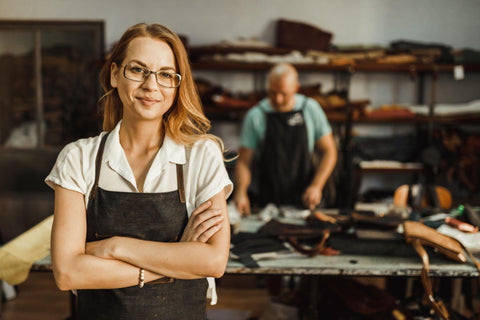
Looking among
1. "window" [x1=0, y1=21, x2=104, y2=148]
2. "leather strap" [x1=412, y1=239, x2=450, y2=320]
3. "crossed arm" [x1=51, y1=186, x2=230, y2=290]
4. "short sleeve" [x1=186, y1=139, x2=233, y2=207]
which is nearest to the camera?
"crossed arm" [x1=51, y1=186, x2=230, y2=290]

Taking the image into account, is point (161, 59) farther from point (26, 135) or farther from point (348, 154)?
point (26, 135)

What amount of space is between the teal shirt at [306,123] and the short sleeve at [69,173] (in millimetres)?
2174

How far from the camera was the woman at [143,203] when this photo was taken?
1.26 metres

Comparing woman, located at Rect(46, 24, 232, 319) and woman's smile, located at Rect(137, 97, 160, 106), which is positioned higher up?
woman's smile, located at Rect(137, 97, 160, 106)

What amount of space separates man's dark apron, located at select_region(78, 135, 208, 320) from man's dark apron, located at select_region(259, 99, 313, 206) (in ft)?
6.96

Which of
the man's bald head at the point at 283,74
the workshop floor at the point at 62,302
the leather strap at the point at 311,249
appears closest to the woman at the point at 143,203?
the leather strap at the point at 311,249

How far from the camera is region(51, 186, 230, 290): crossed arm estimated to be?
1249 mm

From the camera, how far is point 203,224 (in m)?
1.31

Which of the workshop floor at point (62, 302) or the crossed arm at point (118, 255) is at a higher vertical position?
the crossed arm at point (118, 255)

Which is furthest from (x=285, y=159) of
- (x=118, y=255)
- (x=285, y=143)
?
(x=118, y=255)

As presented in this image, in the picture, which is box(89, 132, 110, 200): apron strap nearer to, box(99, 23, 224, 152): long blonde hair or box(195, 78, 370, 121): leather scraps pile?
box(99, 23, 224, 152): long blonde hair

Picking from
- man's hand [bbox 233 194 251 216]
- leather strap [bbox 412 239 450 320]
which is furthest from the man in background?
leather strap [bbox 412 239 450 320]

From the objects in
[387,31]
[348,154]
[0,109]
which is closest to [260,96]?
[348,154]

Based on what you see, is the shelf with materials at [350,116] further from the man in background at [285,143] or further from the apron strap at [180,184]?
the apron strap at [180,184]
